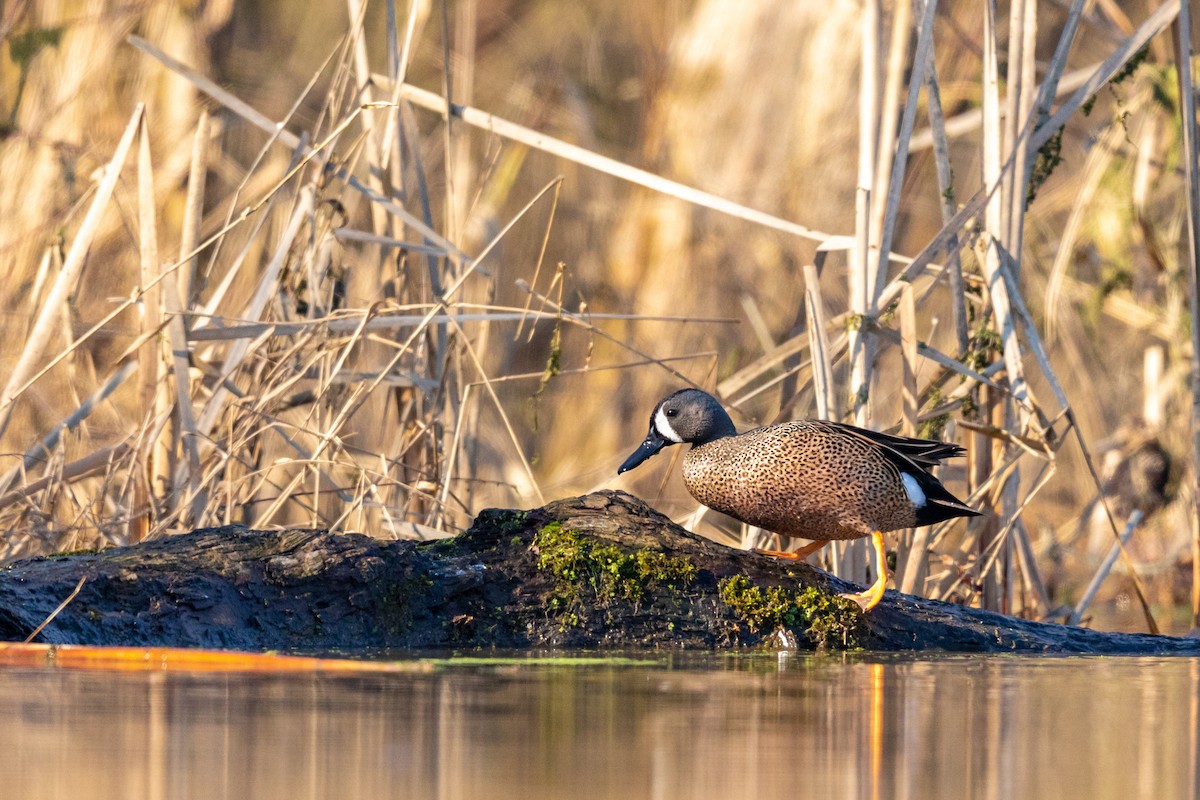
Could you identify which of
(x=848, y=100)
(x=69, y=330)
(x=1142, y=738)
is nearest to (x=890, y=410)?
(x=848, y=100)

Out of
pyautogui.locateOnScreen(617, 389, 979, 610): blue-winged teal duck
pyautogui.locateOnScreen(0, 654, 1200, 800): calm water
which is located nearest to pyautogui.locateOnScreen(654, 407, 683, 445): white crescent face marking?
pyautogui.locateOnScreen(617, 389, 979, 610): blue-winged teal duck

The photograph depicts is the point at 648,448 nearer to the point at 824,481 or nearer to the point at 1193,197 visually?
the point at 824,481

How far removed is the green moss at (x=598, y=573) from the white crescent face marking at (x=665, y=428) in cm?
82

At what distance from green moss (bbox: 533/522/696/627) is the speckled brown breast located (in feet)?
1.37

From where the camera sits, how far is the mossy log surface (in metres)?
4.32

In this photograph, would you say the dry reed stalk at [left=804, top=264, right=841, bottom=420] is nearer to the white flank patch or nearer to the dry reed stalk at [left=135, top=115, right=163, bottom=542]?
the white flank patch

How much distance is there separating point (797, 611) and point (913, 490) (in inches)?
23.0

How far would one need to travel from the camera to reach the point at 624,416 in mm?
11008

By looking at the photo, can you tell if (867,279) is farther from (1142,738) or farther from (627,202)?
(627,202)

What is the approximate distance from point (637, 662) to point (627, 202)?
8.21 metres

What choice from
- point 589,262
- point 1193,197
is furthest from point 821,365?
point 589,262

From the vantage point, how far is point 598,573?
15.0 ft

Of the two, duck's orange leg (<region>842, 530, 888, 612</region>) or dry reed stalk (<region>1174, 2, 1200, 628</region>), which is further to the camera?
dry reed stalk (<region>1174, 2, 1200, 628</region>)

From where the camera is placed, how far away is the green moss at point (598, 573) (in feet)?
14.9
